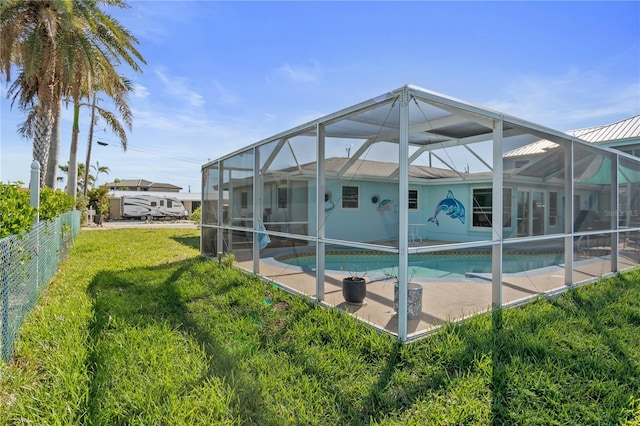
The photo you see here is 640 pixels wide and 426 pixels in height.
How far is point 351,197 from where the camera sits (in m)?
9.98

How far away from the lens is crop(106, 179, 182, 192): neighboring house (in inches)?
1711

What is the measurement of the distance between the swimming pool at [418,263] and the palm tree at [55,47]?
29.1 feet

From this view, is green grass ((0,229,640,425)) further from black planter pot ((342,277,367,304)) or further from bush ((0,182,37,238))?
bush ((0,182,37,238))

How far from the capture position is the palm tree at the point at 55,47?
9203 mm

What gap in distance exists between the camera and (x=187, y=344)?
350cm

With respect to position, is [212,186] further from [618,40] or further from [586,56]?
[618,40]

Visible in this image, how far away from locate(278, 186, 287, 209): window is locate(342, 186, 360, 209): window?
2.87 metres

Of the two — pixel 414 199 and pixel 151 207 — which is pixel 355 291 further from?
pixel 151 207

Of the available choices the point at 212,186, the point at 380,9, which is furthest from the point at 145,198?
the point at 380,9

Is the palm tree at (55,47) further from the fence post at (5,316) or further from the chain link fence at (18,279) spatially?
the fence post at (5,316)

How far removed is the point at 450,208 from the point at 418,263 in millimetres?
5199

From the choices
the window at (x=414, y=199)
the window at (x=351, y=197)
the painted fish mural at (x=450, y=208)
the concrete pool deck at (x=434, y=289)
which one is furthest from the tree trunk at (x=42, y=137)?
the painted fish mural at (x=450, y=208)

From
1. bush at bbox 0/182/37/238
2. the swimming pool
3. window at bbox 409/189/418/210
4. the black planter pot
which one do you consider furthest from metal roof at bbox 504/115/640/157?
bush at bbox 0/182/37/238

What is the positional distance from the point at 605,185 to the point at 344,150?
17.7ft
